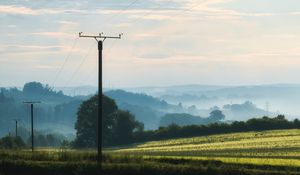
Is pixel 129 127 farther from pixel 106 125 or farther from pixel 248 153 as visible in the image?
pixel 248 153

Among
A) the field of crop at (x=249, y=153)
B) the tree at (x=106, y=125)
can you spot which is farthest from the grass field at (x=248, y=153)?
the tree at (x=106, y=125)

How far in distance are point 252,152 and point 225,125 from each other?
48.9 meters

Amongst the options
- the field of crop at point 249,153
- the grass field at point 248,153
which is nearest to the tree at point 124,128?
the grass field at point 248,153

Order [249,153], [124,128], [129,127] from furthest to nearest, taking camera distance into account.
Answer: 1. [129,127]
2. [124,128]
3. [249,153]

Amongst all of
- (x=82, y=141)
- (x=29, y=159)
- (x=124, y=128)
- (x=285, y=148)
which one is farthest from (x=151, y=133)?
(x=29, y=159)

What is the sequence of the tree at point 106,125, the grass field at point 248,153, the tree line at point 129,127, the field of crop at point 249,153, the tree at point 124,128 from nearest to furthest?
the grass field at point 248,153, the field of crop at point 249,153, the tree line at point 129,127, the tree at point 124,128, the tree at point 106,125

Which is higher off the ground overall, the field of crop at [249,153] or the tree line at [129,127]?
the tree line at [129,127]

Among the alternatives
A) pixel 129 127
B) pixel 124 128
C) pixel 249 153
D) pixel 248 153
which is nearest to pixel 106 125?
pixel 124 128

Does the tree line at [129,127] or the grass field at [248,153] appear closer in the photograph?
the grass field at [248,153]

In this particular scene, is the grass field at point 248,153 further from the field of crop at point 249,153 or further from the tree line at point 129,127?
the tree line at point 129,127

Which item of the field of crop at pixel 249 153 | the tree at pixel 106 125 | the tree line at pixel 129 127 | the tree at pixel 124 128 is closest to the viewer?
the field of crop at pixel 249 153

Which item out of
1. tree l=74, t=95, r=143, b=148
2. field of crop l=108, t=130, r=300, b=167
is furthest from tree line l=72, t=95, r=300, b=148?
field of crop l=108, t=130, r=300, b=167

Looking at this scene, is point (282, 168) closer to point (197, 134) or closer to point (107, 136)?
point (197, 134)

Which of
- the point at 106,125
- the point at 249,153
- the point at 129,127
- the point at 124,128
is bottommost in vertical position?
the point at 249,153
